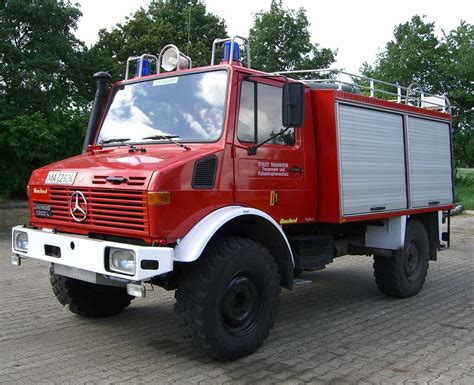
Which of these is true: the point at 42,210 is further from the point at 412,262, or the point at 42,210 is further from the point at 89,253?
the point at 412,262

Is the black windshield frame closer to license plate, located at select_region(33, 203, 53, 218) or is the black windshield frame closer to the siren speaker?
the siren speaker

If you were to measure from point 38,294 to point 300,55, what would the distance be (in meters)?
24.0

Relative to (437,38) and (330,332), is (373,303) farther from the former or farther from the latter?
(437,38)

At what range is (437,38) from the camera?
30.8 metres

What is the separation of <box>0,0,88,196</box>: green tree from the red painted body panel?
23.6 ft

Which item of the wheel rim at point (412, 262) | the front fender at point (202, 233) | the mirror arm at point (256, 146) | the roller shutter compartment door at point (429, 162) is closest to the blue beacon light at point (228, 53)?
the mirror arm at point (256, 146)

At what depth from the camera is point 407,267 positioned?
267 inches

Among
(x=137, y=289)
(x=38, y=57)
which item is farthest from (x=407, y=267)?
(x=38, y=57)

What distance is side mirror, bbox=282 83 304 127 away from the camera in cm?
454

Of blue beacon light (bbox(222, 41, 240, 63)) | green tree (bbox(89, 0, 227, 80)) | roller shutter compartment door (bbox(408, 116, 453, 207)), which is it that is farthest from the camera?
green tree (bbox(89, 0, 227, 80))

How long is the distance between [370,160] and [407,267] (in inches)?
69.2

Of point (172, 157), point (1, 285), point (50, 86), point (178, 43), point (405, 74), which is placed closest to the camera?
point (172, 157)

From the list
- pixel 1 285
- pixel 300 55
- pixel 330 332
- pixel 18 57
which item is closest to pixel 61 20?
pixel 18 57

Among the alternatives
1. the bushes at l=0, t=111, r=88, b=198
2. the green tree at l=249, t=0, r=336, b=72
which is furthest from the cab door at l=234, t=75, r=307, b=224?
the green tree at l=249, t=0, r=336, b=72
